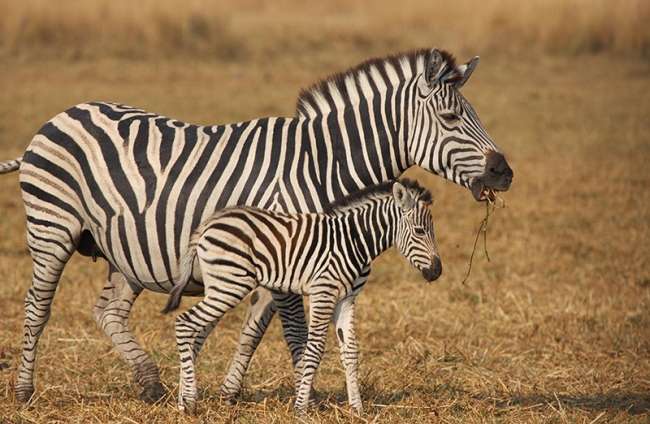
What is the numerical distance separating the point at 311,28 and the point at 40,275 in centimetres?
1835

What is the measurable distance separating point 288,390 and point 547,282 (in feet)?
12.5

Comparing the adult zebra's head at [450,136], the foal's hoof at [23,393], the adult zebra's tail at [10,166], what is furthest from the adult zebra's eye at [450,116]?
the foal's hoof at [23,393]

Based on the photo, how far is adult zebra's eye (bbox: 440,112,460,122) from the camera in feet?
21.2

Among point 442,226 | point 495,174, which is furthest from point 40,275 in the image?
point 442,226

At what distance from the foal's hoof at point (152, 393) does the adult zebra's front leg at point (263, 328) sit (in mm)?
367

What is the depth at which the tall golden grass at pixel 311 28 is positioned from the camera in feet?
70.6

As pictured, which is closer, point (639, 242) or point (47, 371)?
point (47, 371)

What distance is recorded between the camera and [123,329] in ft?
23.3

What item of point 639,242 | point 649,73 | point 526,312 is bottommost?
point 526,312

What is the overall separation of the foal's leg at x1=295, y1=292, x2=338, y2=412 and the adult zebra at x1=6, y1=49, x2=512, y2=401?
501mm

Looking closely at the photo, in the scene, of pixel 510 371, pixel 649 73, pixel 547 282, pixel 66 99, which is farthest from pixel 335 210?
pixel 649 73

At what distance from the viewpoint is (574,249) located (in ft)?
37.7

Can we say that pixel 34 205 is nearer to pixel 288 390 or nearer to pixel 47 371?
pixel 47 371

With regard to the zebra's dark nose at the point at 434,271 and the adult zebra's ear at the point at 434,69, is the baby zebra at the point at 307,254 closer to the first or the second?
the zebra's dark nose at the point at 434,271
